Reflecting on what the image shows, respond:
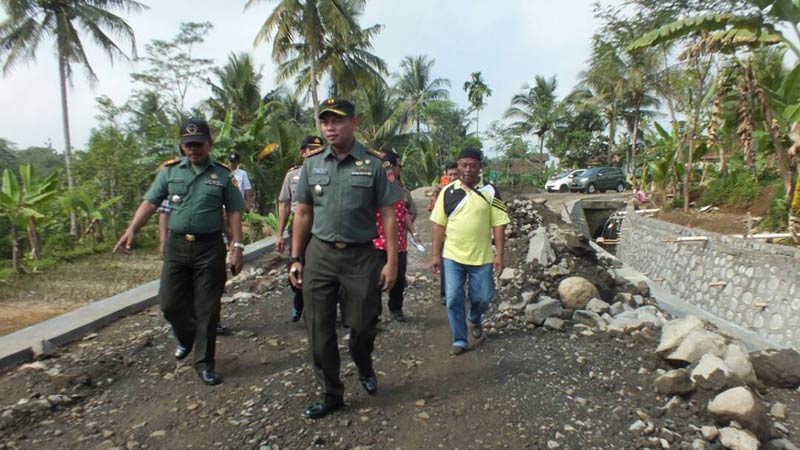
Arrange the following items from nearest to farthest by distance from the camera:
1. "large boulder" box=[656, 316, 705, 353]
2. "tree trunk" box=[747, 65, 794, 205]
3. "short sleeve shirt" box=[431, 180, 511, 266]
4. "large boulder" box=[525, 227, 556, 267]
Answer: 1. "large boulder" box=[656, 316, 705, 353]
2. "short sleeve shirt" box=[431, 180, 511, 266]
3. "large boulder" box=[525, 227, 556, 267]
4. "tree trunk" box=[747, 65, 794, 205]

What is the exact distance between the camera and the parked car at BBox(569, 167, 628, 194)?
26.5 m

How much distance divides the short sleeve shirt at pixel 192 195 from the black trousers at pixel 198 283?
0.37 ft

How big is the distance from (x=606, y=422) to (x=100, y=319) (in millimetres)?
4674

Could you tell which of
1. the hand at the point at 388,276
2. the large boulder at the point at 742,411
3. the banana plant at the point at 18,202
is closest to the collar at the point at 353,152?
the hand at the point at 388,276

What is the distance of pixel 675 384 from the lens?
338 cm

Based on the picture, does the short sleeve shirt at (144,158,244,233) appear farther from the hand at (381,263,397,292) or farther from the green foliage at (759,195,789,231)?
the green foliage at (759,195,789,231)

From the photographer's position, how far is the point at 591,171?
26734 millimetres

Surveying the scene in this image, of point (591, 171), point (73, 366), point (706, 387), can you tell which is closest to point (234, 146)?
point (73, 366)

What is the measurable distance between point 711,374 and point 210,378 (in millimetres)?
3454

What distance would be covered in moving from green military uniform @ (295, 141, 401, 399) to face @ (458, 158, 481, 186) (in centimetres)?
129

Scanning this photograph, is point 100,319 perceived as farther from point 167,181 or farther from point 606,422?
point 606,422

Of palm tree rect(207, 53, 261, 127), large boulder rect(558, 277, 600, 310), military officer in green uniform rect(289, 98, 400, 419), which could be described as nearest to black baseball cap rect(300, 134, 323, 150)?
military officer in green uniform rect(289, 98, 400, 419)

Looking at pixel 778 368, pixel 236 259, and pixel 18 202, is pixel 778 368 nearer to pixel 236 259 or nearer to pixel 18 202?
pixel 236 259

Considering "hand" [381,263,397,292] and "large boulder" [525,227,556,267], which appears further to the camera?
"large boulder" [525,227,556,267]
